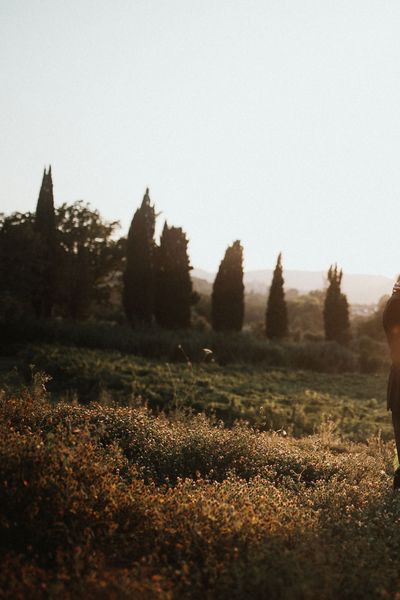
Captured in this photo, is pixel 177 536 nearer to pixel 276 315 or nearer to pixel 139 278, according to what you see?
pixel 139 278

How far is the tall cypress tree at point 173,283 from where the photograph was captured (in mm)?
33156

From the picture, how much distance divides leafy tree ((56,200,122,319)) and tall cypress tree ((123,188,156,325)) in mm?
3723

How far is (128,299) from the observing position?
3316 cm

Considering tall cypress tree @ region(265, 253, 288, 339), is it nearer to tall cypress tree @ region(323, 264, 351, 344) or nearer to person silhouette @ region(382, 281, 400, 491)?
tall cypress tree @ region(323, 264, 351, 344)

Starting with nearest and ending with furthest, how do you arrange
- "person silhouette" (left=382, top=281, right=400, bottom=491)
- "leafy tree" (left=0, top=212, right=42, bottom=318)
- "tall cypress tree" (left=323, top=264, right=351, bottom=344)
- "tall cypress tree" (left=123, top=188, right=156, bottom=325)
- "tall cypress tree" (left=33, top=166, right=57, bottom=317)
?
"person silhouette" (left=382, top=281, right=400, bottom=491) < "leafy tree" (left=0, top=212, right=42, bottom=318) < "tall cypress tree" (left=33, top=166, right=57, bottom=317) < "tall cypress tree" (left=123, top=188, right=156, bottom=325) < "tall cypress tree" (left=323, top=264, right=351, bottom=344)

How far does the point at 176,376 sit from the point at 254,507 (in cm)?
1292

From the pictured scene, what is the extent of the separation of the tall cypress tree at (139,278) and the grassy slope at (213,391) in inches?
464

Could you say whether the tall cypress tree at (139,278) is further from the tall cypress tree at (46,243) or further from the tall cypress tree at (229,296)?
the tall cypress tree at (46,243)

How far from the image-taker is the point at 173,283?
3328 cm

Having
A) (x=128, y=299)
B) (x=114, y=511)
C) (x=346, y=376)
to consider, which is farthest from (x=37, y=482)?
(x=128, y=299)

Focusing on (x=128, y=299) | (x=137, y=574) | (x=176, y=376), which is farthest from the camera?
(x=128, y=299)

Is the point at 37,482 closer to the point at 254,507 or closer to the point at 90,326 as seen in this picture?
the point at 254,507

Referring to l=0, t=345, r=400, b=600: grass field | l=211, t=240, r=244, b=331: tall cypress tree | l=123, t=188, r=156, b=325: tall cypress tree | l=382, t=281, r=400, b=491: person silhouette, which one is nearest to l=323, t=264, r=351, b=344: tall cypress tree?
l=211, t=240, r=244, b=331: tall cypress tree

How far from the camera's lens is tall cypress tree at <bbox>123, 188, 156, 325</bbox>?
33.0m
